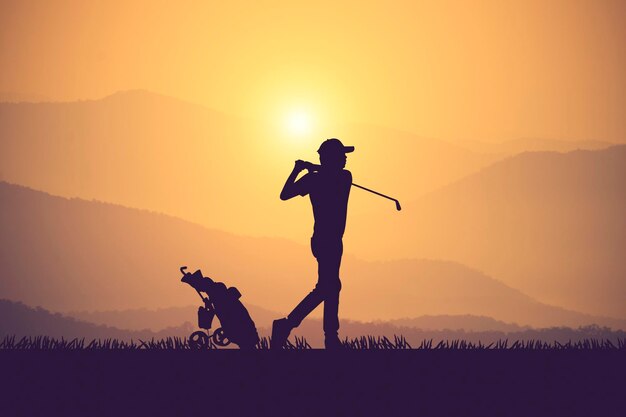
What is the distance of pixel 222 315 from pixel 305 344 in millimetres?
1406

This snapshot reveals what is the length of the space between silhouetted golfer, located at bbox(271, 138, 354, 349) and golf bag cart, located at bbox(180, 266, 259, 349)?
0.55 m

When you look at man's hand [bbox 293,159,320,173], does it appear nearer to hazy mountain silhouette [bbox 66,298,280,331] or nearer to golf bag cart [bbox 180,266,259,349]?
golf bag cart [bbox 180,266,259,349]

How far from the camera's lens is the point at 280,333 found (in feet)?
47.5

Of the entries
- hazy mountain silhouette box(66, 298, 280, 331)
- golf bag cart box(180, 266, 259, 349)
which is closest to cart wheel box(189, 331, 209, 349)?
golf bag cart box(180, 266, 259, 349)

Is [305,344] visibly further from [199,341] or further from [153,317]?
[153,317]

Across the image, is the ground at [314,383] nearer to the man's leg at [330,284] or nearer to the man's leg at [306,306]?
the man's leg at [330,284]

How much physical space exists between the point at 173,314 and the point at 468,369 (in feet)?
570

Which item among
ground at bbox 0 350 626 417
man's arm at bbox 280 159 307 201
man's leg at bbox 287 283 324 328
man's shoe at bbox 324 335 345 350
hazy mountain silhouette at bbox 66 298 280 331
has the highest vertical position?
hazy mountain silhouette at bbox 66 298 280 331

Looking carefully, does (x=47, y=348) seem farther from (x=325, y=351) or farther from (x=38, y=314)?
(x=38, y=314)

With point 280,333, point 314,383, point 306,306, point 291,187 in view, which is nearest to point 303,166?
point 291,187

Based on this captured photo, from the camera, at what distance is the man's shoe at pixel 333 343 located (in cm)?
1432

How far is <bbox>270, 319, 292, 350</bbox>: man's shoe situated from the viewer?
14445mm

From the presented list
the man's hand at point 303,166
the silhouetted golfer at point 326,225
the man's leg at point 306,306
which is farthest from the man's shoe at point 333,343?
the man's hand at point 303,166

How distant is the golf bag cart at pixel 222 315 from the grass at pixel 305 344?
157 mm
